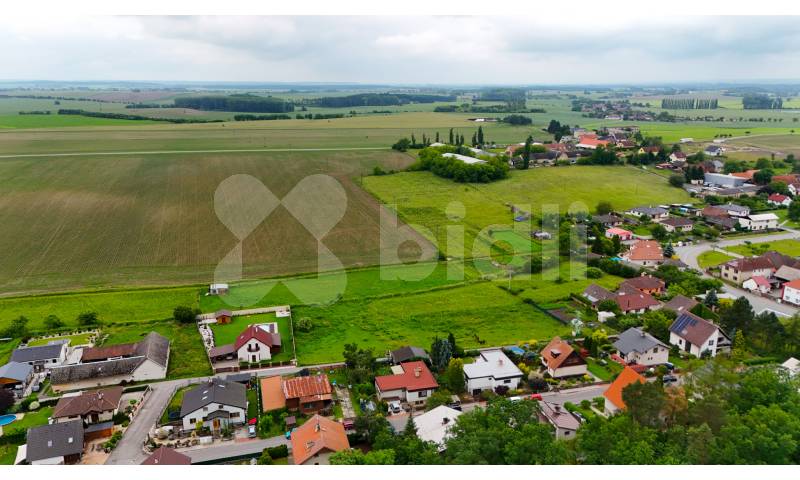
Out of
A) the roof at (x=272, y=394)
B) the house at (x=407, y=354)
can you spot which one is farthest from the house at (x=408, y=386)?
the roof at (x=272, y=394)

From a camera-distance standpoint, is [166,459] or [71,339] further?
[71,339]

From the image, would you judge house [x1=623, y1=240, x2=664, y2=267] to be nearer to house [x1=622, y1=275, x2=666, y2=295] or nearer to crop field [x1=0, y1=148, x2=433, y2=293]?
house [x1=622, y1=275, x2=666, y2=295]

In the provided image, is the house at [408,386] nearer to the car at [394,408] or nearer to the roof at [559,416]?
the car at [394,408]

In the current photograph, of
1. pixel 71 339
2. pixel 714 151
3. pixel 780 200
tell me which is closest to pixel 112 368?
pixel 71 339

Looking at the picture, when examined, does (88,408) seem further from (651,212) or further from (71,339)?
(651,212)

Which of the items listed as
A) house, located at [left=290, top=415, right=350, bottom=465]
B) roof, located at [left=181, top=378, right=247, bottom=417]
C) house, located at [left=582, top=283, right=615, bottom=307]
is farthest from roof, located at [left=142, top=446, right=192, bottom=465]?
house, located at [left=582, top=283, right=615, bottom=307]
